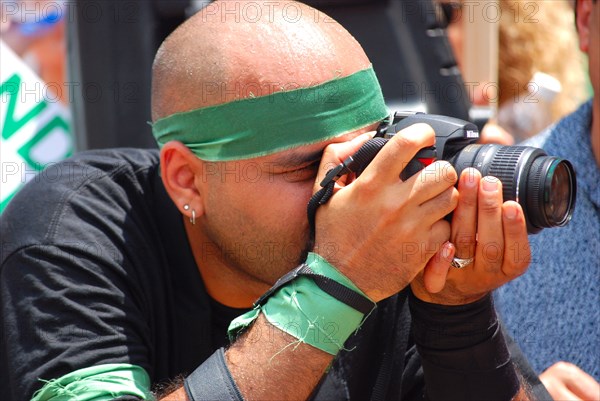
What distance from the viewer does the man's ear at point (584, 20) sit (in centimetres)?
236

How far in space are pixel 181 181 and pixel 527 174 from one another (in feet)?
2.43

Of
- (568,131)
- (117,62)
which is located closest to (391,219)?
(568,131)

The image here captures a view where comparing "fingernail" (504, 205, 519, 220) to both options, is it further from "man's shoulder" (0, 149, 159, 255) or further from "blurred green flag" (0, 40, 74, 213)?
"blurred green flag" (0, 40, 74, 213)

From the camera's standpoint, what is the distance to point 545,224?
1.56 meters

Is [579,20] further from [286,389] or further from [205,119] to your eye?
[286,389]

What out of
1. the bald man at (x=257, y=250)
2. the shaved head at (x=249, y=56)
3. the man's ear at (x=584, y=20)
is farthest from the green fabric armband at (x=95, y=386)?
the man's ear at (x=584, y=20)

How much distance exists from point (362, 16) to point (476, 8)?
100cm

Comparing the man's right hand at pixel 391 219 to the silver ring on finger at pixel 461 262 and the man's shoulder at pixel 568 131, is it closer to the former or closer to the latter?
the silver ring on finger at pixel 461 262

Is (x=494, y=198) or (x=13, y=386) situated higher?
(x=494, y=198)

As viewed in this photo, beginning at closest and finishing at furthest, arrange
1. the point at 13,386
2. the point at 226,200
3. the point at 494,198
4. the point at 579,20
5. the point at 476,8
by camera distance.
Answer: the point at 494,198 → the point at 13,386 → the point at 226,200 → the point at 579,20 → the point at 476,8

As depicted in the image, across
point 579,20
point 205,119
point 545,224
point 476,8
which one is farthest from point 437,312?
point 476,8

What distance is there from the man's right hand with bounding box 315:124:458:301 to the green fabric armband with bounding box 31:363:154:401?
0.43 m

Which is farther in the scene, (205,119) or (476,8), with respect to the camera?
(476,8)

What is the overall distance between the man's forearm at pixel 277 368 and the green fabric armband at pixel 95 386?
0.10m
